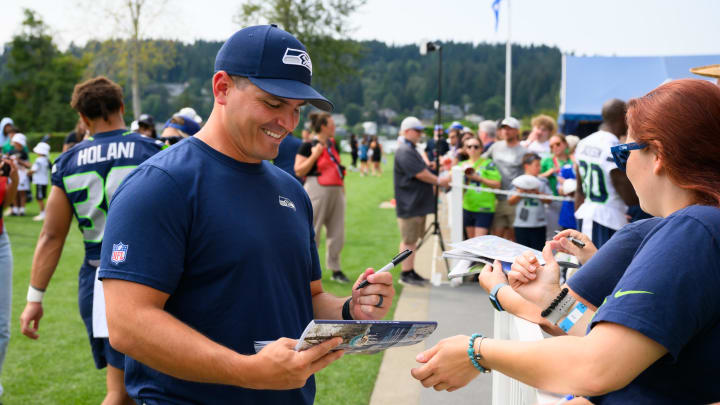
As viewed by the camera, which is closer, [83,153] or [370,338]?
[370,338]

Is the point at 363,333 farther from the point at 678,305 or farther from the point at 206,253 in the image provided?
the point at 678,305

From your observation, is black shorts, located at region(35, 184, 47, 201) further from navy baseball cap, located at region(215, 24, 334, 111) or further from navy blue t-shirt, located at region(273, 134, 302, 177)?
navy baseball cap, located at region(215, 24, 334, 111)

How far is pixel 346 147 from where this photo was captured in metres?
65.7

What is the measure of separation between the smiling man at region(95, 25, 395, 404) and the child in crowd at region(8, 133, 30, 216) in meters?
13.2

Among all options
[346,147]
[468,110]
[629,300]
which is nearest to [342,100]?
[468,110]

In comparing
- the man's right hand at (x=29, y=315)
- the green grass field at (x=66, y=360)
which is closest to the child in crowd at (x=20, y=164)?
the green grass field at (x=66, y=360)

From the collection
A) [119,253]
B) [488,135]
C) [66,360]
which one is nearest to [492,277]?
[119,253]

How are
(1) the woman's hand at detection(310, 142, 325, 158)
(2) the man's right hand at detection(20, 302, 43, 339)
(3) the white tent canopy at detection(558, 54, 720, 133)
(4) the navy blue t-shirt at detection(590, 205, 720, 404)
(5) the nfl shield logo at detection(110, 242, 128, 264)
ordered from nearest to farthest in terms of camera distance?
(4) the navy blue t-shirt at detection(590, 205, 720, 404)
(5) the nfl shield logo at detection(110, 242, 128, 264)
(2) the man's right hand at detection(20, 302, 43, 339)
(1) the woman's hand at detection(310, 142, 325, 158)
(3) the white tent canopy at detection(558, 54, 720, 133)

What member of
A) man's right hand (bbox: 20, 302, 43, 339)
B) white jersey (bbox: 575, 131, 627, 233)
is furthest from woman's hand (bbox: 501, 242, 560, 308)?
white jersey (bbox: 575, 131, 627, 233)

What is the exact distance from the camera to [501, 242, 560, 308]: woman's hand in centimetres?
221

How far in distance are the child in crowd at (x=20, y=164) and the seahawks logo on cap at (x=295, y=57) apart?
43.5 ft

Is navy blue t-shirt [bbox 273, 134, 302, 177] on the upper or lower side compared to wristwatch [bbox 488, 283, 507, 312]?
lower

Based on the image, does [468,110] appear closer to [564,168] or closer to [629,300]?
[564,168]

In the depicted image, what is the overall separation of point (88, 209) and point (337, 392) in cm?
240
